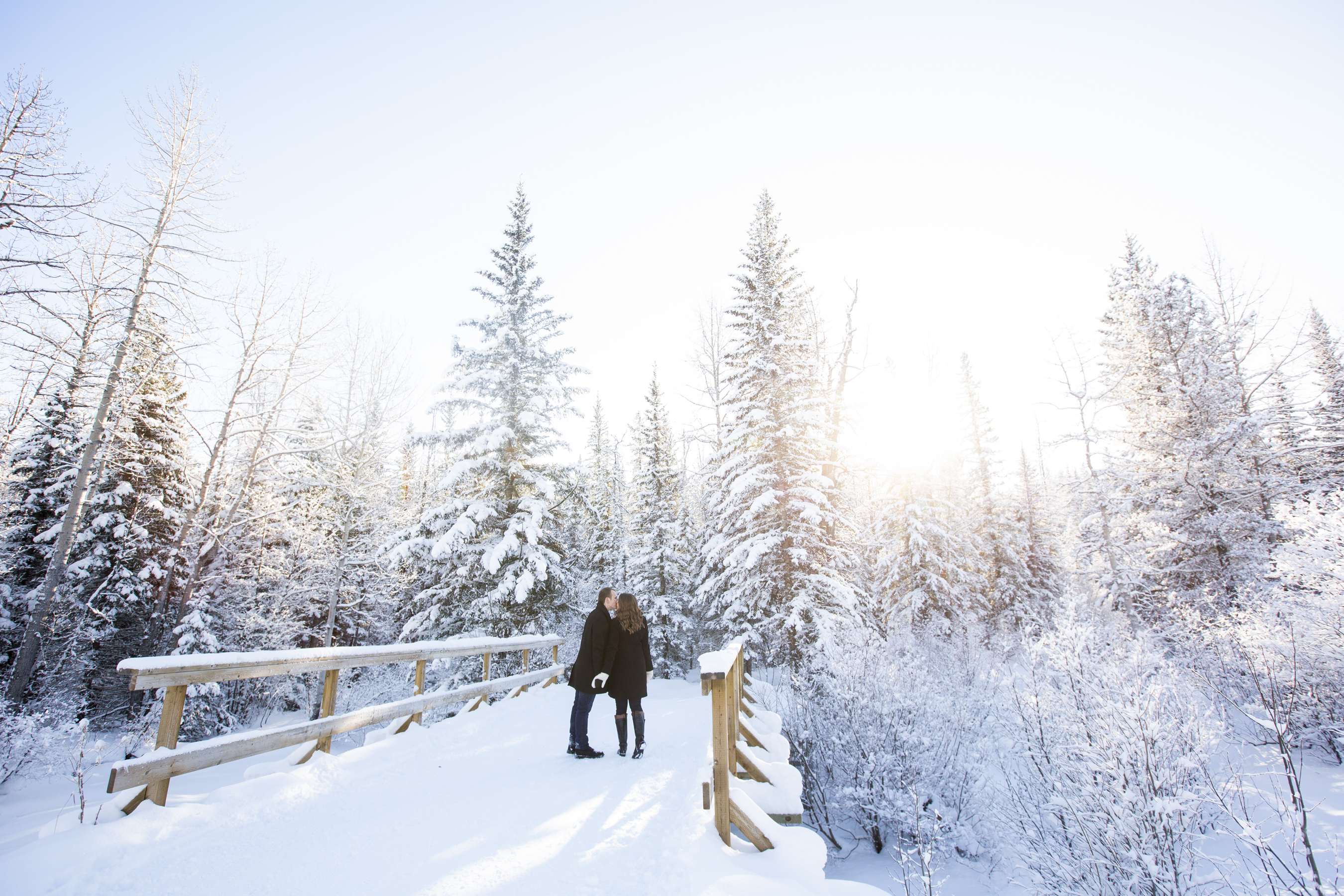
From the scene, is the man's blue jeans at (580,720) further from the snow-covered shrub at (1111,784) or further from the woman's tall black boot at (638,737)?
the snow-covered shrub at (1111,784)

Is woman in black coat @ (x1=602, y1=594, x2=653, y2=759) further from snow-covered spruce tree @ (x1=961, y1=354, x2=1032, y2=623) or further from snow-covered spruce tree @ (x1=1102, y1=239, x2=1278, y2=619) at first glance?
snow-covered spruce tree @ (x1=961, y1=354, x2=1032, y2=623)

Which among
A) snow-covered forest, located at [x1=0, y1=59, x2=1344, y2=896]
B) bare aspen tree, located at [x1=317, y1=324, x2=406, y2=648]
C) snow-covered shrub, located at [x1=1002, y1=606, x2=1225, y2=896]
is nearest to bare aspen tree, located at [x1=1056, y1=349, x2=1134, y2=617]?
snow-covered forest, located at [x1=0, y1=59, x2=1344, y2=896]

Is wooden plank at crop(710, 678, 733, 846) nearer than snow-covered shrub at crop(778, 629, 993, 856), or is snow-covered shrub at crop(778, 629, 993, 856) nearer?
wooden plank at crop(710, 678, 733, 846)

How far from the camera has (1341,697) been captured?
26.6 feet

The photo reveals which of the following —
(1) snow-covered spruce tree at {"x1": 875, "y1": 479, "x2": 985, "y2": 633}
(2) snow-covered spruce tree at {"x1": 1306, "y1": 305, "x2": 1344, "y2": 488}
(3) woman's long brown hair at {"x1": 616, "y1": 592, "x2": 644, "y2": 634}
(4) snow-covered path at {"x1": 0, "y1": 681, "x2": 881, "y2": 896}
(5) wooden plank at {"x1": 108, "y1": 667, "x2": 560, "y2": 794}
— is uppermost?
(2) snow-covered spruce tree at {"x1": 1306, "y1": 305, "x2": 1344, "y2": 488}

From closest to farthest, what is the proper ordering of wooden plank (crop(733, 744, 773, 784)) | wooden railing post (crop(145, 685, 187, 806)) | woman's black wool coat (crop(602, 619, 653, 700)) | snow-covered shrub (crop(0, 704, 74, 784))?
wooden railing post (crop(145, 685, 187, 806)), wooden plank (crop(733, 744, 773, 784)), woman's black wool coat (crop(602, 619, 653, 700)), snow-covered shrub (crop(0, 704, 74, 784))

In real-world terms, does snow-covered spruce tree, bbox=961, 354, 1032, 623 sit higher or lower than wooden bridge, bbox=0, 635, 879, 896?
higher

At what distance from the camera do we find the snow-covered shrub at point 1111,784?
195 inches

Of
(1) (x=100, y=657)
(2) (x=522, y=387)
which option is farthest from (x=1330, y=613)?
(1) (x=100, y=657)

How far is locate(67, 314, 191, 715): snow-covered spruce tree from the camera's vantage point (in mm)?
15328

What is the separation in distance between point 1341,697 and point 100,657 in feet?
91.3

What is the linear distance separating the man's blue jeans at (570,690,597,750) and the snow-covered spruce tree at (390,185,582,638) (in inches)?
327

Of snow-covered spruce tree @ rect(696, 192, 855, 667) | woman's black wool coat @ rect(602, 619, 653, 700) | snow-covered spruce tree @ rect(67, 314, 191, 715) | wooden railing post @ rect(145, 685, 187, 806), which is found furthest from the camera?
snow-covered spruce tree @ rect(67, 314, 191, 715)

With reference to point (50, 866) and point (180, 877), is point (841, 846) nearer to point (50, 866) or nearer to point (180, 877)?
point (180, 877)
